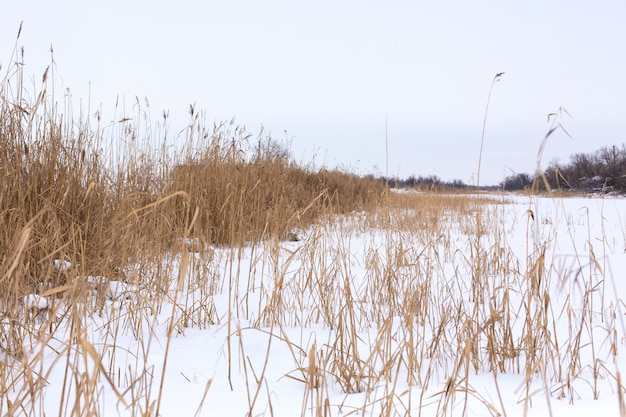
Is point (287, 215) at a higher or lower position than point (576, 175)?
lower

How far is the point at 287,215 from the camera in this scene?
5.50 meters

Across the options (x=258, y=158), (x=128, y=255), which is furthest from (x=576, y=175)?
(x=128, y=255)

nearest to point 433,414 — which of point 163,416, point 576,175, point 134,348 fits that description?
point 163,416

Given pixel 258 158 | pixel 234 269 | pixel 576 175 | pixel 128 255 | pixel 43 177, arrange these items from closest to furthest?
pixel 43 177
pixel 128 255
pixel 234 269
pixel 258 158
pixel 576 175

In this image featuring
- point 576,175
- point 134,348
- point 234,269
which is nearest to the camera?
point 134,348

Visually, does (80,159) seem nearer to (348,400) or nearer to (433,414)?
(348,400)

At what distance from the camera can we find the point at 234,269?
3.75 m

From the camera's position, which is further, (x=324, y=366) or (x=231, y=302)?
(x=231, y=302)

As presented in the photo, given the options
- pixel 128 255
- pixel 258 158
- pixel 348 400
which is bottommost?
pixel 348 400

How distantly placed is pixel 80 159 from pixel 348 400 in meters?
2.53

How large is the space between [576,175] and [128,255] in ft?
141

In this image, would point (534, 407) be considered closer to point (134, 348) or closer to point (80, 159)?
point (134, 348)

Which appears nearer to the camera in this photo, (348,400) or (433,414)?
(433,414)

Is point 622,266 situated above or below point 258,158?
below
